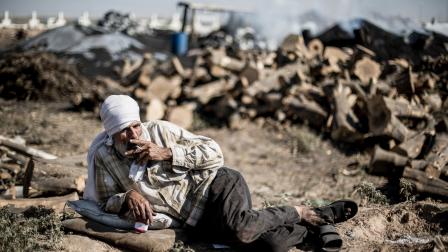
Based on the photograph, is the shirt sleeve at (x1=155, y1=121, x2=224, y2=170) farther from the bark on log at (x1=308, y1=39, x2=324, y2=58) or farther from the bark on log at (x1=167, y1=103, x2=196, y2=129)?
the bark on log at (x1=308, y1=39, x2=324, y2=58)

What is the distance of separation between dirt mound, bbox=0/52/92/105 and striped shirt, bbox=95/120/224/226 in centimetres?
559

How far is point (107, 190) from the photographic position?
10.8 ft

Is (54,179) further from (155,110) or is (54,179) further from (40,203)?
(155,110)

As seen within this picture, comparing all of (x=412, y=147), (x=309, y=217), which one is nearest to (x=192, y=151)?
(x=309, y=217)

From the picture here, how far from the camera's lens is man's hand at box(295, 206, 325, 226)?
3.40 metres

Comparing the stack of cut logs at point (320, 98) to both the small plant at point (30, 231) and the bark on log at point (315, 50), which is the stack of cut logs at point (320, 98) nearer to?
the bark on log at point (315, 50)

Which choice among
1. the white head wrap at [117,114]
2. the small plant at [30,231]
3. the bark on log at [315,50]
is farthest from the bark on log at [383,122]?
the small plant at [30,231]

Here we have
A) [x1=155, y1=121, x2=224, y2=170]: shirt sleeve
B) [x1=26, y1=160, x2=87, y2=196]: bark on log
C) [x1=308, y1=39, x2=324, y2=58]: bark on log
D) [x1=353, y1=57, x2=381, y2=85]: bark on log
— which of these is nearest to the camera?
[x1=155, y1=121, x2=224, y2=170]: shirt sleeve

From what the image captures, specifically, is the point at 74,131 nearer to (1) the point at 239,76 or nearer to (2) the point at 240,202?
(1) the point at 239,76

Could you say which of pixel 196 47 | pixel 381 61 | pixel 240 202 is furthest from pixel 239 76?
pixel 196 47

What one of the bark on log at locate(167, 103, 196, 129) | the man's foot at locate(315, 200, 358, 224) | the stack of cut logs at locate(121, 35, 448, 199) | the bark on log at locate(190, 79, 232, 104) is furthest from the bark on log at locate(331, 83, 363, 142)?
the man's foot at locate(315, 200, 358, 224)

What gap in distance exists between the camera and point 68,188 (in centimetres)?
425

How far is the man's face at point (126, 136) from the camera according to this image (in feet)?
9.95

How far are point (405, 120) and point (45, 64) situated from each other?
259 inches
